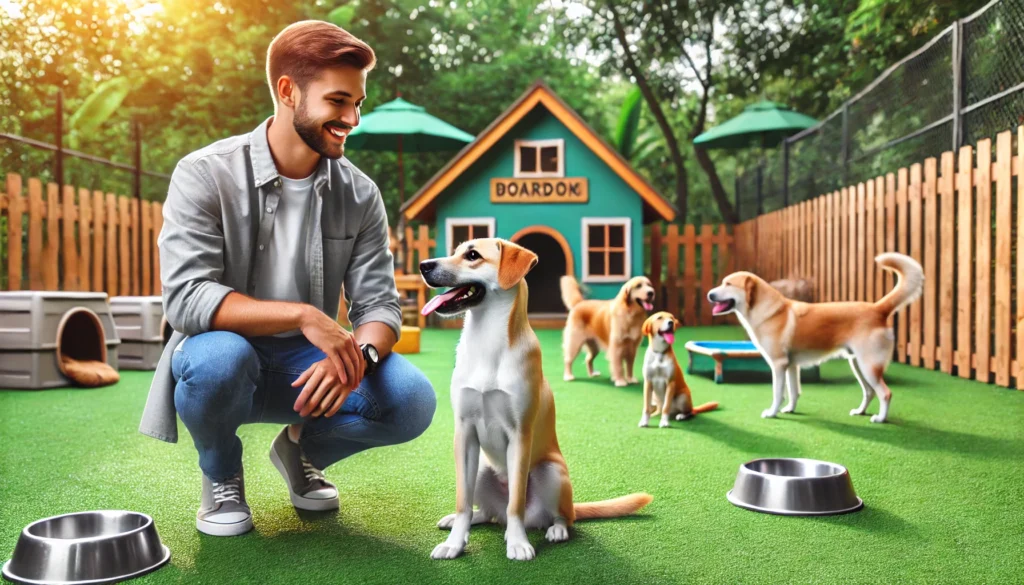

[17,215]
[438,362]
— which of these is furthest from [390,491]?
[17,215]

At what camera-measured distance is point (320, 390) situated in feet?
8.63

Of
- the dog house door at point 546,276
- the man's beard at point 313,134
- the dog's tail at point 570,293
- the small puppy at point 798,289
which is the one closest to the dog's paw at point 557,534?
the man's beard at point 313,134

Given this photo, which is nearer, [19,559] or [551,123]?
[19,559]

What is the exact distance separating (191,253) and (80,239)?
8173 millimetres

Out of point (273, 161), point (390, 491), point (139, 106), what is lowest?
point (390, 491)

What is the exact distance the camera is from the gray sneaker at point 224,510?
2855 millimetres

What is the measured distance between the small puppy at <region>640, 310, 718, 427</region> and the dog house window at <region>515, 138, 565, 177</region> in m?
8.90

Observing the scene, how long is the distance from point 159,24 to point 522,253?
74.5 feet

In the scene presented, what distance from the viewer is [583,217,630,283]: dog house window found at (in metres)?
13.7

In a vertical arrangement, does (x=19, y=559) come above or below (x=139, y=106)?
below

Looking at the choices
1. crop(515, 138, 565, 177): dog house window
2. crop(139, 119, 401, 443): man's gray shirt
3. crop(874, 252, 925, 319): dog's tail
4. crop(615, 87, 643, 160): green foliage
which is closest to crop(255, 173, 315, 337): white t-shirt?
crop(139, 119, 401, 443): man's gray shirt

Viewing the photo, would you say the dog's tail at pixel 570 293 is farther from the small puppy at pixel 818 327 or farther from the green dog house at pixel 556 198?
the green dog house at pixel 556 198

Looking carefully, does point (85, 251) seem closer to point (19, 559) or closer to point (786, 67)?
point (19, 559)

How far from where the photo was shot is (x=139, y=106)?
22203mm
